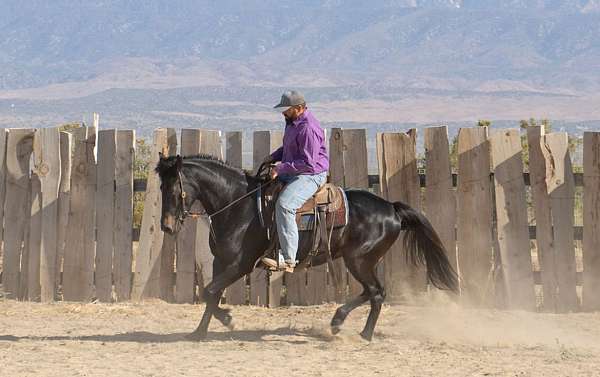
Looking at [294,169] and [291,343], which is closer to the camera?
[294,169]

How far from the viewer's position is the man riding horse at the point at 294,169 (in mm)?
9953

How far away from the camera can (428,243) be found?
10711mm

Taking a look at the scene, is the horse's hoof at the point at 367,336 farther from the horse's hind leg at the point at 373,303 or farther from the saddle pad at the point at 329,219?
the saddle pad at the point at 329,219

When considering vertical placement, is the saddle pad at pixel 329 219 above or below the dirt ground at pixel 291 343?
above

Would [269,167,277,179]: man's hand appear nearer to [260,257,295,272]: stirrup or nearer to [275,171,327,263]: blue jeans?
[275,171,327,263]: blue jeans

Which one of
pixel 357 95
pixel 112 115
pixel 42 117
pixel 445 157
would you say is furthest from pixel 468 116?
pixel 445 157

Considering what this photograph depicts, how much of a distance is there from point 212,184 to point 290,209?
0.77m

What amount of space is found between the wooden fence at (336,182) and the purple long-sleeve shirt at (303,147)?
213 centimetres

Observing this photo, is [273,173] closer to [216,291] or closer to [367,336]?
[216,291]

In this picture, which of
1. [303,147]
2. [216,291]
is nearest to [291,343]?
[216,291]

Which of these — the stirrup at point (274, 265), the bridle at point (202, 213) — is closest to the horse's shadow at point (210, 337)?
the stirrup at point (274, 265)

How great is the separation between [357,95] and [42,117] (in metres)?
52.0

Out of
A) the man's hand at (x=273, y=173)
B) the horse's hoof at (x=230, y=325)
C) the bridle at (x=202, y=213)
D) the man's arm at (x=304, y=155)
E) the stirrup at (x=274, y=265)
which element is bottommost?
the horse's hoof at (x=230, y=325)

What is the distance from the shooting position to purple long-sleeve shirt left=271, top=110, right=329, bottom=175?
9953 millimetres
